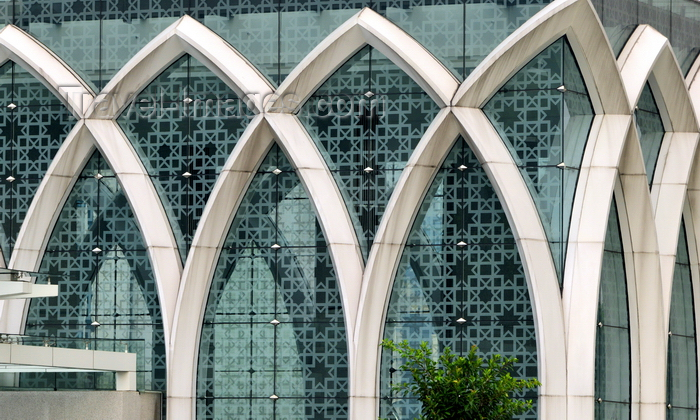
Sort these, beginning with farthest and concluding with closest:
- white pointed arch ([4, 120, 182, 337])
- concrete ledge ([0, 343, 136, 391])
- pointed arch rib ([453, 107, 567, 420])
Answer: white pointed arch ([4, 120, 182, 337]) → pointed arch rib ([453, 107, 567, 420]) → concrete ledge ([0, 343, 136, 391])

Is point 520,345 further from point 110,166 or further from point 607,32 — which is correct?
point 110,166

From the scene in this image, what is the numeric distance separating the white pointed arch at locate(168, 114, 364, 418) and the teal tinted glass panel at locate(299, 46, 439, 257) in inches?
11.7

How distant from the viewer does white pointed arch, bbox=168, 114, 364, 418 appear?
27781mm

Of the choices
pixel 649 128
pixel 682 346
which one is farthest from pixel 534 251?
pixel 682 346

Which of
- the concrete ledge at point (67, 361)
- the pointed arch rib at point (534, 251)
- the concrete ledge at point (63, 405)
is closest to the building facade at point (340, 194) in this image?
the pointed arch rib at point (534, 251)

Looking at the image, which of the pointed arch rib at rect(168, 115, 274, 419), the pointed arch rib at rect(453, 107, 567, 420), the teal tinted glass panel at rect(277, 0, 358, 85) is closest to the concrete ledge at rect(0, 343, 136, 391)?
the pointed arch rib at rect(168, 115, 274, 419)

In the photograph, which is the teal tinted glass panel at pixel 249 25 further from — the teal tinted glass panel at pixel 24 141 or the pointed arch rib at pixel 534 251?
the pointed arch rib at pixel 534 251

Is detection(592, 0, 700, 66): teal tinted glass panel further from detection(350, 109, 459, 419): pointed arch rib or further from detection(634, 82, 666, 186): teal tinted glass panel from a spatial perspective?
detection(350, 109, 459, 419): pointed arch rib

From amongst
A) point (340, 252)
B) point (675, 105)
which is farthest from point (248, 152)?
point (675, 105)

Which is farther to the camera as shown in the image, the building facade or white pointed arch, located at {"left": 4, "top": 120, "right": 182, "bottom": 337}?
white pointed arch, located at {"left": 4, "top": 120, "right": 182, "bottom": 337}

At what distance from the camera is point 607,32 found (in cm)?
2819

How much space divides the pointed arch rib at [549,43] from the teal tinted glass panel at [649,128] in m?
2.15

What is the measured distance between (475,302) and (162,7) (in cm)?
903

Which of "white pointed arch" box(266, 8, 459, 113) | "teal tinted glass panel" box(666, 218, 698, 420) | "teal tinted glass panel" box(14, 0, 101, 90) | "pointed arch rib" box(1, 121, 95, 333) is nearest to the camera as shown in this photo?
"white pointed arch" box(266, 8, 459, 113)
